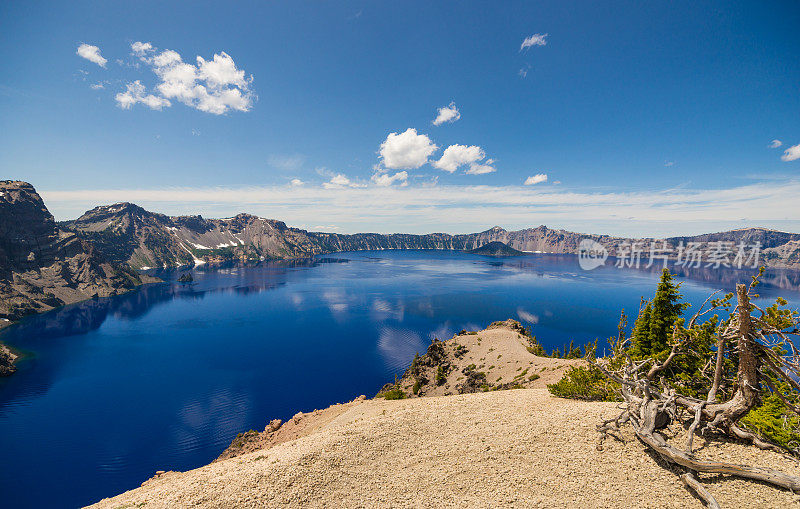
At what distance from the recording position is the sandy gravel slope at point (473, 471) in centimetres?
1377

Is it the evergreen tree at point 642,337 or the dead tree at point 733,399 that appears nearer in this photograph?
the dead tree at point 733,399

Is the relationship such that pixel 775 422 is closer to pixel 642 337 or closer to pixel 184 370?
pixel 642 337

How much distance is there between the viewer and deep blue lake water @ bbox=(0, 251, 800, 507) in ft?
181

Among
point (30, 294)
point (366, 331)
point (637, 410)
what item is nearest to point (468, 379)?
point (637, 410)

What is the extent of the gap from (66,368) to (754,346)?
526 feet

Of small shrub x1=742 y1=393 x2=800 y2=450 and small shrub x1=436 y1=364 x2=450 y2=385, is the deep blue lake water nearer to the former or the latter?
small shrub x1=436 y1=364 x2=450 y2=385

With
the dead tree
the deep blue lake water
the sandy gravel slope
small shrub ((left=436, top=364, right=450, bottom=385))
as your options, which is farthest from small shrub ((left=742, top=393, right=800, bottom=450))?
the deep blue lake water

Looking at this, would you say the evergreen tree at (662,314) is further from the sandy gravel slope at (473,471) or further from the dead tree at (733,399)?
the sandy gravel slope at (473,471)

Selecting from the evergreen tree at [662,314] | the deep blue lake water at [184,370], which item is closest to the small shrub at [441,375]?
Answer: the deep blue lake water at [184,370]

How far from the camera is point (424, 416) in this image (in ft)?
77.2

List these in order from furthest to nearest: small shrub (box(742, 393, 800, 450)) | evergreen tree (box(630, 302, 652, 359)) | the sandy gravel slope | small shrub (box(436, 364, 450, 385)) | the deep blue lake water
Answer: small shrub (box(436, 364, 450, 385))
the deep blue lake water
evergreen tree (box(630, 302, 652, 359))
the sandy gravel slope
small shrub (box(742, 393, 800, 450))

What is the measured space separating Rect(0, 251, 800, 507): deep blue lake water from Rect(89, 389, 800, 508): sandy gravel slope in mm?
50212

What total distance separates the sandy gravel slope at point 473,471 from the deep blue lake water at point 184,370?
165 ft

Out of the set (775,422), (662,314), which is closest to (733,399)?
(775,422)
